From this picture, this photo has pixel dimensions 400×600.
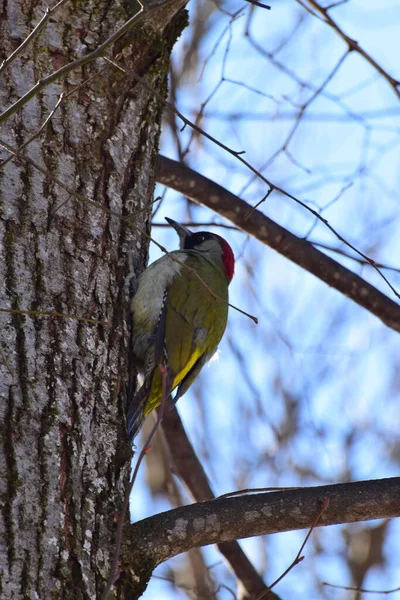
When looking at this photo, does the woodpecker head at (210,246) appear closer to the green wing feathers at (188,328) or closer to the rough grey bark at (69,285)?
the green wing feathers at (188,328)

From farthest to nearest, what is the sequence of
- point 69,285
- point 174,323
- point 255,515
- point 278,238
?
point 278,238
point 174,323
point 69,285
point 255,515

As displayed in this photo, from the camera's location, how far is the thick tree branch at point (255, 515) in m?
2.71

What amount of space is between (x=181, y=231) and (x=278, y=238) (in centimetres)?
100

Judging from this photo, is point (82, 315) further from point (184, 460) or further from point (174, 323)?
point (184, 460)

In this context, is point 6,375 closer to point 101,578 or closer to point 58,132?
point 101,578

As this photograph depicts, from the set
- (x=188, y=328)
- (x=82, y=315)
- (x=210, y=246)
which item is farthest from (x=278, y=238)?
(x=82, y=315)

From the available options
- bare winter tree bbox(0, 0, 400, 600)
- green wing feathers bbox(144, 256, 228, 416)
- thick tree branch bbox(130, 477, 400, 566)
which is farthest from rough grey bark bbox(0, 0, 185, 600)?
green wing feathers bbox(144, 256, 228, 416)

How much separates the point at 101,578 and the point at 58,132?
176cm

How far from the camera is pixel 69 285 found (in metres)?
2.97

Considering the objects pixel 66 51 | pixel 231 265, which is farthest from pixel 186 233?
pixel 66 51

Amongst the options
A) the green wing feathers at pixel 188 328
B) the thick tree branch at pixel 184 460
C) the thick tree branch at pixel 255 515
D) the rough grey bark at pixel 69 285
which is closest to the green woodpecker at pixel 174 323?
the green wing feathers at pixel 188 328

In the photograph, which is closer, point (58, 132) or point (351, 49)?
point (58, 132)

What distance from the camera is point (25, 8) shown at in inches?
128

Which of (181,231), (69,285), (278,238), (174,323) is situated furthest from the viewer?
(181,231)
